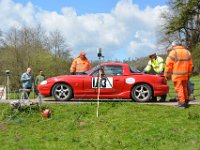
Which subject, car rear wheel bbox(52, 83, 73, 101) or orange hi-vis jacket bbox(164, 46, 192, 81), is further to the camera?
car rear wheel bbox(52, 83, 73, 101)

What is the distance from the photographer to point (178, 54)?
40.4 feet

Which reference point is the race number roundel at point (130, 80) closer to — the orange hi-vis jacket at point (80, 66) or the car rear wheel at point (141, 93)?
the car rear wheel at point (141, 93)

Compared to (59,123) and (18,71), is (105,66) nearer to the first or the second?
(59,123)

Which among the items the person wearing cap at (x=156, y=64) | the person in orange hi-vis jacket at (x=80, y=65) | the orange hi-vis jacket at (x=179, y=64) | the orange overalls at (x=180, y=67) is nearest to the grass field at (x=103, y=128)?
the orange overalls at (x=180, y=67)

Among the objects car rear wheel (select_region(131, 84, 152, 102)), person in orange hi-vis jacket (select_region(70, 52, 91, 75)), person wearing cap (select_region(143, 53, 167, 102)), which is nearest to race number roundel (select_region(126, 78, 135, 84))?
car rear wheel (select_region(131, 84, 152, 102))

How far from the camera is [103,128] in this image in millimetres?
10742

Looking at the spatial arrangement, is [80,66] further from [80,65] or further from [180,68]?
[180,68]

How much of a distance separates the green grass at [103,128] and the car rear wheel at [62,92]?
161 cm

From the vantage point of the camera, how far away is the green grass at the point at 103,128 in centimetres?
959

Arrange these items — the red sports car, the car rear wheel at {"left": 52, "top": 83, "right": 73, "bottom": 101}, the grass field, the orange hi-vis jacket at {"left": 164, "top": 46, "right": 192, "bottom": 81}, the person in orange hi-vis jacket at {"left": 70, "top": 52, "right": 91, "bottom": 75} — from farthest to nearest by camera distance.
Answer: the person in orange hi-vis jacket at {"left": 70, "top": 52, "right": 91, "bottom": 75} < the car rear wheel at {"left": 52, "top": 83, "right": 73, "bottom": 101} < the red sports car < the orange hi-vis jacket at {"left": 164, "top": 46, "right": 192, "bottom": 81} < the grass field

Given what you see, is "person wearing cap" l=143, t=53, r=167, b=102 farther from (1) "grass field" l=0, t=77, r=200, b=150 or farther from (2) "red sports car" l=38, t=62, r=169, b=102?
(1) "grass field" l=0, t=77, r=200, b=150

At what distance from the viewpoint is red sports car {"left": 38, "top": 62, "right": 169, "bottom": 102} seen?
14.3m

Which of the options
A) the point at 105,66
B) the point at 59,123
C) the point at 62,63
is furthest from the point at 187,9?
the point at 59,123

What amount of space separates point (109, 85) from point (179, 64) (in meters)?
3.06
